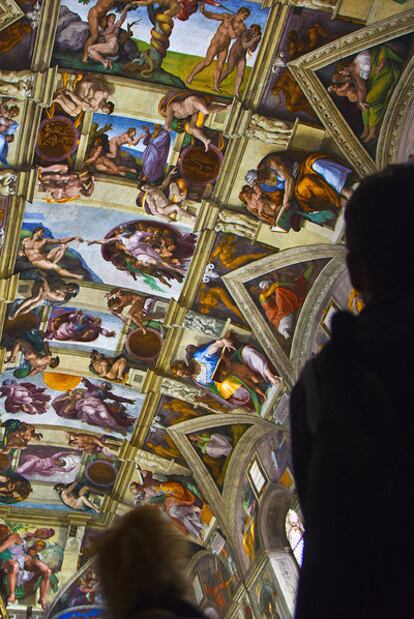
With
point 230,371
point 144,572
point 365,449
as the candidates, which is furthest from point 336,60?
point 144,572

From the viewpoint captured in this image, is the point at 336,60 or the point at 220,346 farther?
the point at 220,346

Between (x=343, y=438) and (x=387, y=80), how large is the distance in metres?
10.2

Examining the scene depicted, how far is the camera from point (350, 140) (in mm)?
11867

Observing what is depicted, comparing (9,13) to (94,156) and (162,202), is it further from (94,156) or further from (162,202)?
(162,202)

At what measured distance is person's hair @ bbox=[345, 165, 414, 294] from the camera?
2.09 metres

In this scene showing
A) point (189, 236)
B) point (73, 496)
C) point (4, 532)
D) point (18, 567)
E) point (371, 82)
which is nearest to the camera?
point (371, 82)

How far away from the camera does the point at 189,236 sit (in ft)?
47.9

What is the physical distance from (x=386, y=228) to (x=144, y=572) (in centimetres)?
101

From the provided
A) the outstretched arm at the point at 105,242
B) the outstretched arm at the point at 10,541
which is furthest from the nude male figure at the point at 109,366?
the outstretched arm at the point at 10,541

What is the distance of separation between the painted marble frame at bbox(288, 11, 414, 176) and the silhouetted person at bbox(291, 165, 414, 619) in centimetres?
943

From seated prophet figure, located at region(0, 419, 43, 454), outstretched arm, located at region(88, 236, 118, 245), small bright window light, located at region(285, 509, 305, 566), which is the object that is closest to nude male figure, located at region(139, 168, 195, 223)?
outstretched arm, located at region(88, 236, 118, 245)

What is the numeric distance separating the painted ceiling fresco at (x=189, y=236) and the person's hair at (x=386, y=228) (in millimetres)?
8373

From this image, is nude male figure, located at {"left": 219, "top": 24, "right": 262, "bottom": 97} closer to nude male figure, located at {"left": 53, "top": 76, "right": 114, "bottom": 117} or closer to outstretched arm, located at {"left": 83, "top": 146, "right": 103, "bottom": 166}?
nude male figure, located at {"left": 53, "top": 76, "right": 114, "bottom": 117}

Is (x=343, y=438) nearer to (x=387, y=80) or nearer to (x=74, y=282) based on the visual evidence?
(x=387, y=80)
